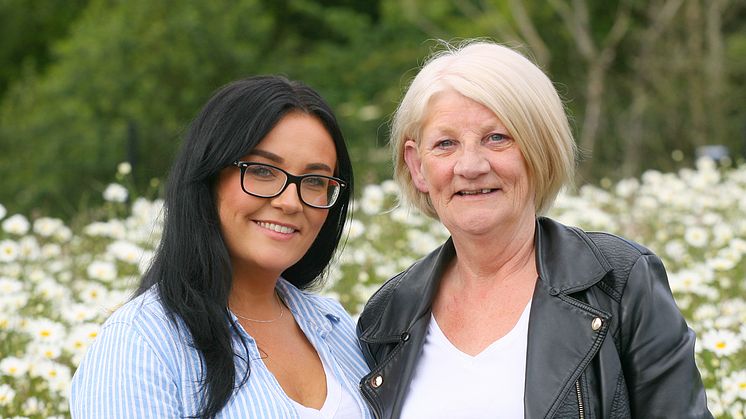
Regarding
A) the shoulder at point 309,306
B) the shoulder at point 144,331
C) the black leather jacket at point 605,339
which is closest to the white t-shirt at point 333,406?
the black leather jacket at point 605,339

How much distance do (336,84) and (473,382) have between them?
17.1 metres

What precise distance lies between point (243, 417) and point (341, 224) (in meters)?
0.96

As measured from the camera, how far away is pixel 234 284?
125 inches

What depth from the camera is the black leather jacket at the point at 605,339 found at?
279 cm

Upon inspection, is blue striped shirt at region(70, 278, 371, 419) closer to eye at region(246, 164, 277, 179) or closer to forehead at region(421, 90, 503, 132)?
eye at region(246, 164, 277, 179)

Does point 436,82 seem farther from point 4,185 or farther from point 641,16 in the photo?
point 641,16

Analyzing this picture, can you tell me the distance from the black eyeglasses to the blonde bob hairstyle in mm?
389

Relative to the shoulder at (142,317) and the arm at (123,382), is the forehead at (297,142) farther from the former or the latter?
the arm at (123,382)

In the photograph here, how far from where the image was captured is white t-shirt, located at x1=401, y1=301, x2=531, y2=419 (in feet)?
9.77

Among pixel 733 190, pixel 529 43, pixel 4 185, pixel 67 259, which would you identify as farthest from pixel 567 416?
pixel 529 43

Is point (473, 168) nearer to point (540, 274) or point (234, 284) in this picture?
point (540, 274)

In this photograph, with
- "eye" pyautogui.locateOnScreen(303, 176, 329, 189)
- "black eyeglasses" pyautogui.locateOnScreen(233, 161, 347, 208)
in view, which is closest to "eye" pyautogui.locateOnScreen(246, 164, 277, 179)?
"black eyeglasses" pyautogui.locateOnScreen(233, 161, 347, 208)

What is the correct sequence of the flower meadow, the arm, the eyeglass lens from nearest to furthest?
the arm, the eyeglass lens, the flower meadow

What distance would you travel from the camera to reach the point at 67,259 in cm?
623
